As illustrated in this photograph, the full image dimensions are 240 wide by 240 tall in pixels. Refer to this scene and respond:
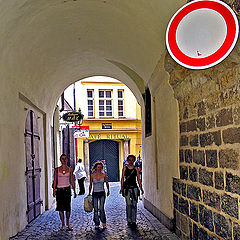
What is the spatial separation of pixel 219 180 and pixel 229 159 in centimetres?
38

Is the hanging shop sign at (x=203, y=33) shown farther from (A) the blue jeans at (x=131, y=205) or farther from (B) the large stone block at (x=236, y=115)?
(A) the blue jeans at (x=131, y=205)

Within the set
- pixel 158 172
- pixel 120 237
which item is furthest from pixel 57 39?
pixel 120 237

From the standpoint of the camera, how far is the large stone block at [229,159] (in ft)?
11.5

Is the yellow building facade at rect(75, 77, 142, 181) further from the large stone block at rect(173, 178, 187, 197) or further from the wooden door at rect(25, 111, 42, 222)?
the large stone block at rect(173, 178, 187, 197)

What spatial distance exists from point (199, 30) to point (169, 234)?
12.9ft

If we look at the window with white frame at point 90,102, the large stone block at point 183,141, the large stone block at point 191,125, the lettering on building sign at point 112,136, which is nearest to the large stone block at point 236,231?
the large stone block at point 191,125

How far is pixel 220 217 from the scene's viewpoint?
Result: 12.9ft

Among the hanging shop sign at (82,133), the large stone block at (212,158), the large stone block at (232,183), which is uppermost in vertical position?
the hanging shop sign at (82,133)

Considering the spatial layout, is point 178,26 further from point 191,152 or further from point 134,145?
point 134,145

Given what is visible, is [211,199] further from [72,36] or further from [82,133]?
[82,133]

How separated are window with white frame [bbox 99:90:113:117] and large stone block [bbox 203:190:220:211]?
20.7 metres

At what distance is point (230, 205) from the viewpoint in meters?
3.65

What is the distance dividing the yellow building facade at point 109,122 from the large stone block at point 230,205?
20.6 m

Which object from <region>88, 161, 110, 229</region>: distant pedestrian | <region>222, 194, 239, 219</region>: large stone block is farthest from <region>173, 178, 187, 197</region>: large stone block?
<region>88, 161, 110, 229</region>: distant pedestrian
